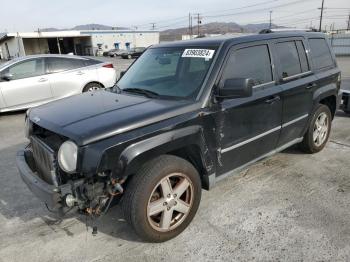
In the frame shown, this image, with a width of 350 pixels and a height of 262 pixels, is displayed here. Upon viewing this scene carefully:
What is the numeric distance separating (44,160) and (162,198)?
115cm

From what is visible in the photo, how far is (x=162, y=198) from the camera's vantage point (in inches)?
119

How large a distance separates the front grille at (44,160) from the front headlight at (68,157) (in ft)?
0.67

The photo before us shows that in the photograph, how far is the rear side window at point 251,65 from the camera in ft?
11.4

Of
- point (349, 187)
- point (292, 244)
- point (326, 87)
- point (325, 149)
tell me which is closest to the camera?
point (292, 244)

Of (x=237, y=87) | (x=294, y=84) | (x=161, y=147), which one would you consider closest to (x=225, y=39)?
(x=237, y=87)

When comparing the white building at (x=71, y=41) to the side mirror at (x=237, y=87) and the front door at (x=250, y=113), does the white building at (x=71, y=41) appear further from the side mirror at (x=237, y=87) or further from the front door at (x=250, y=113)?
the side mirror at (x=237, y=87)

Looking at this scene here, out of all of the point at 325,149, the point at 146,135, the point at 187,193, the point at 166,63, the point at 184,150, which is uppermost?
the point at 166,63

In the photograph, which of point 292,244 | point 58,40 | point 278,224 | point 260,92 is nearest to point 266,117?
point 260,92

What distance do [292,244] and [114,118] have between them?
1.97 metres

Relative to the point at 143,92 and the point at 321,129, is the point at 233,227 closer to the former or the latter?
the point at 143,92

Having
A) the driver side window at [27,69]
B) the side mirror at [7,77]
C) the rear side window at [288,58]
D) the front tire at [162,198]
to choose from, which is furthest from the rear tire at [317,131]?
the side mirror at [7,77]

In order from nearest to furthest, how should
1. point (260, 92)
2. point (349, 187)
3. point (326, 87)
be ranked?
point (260, 92)
point (349, 187)
point (326, 87)

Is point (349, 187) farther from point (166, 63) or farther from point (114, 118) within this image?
point (114, 118)

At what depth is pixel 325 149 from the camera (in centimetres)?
532
